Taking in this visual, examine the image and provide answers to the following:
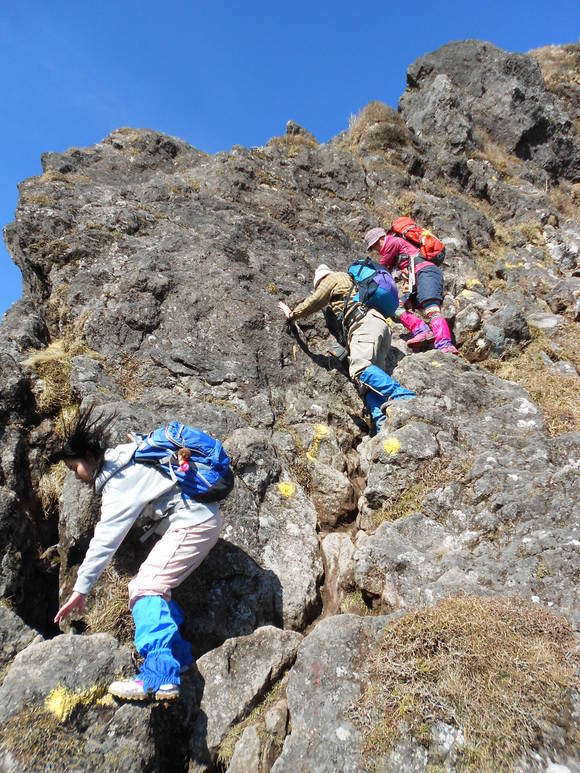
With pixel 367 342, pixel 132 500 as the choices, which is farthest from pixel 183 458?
pixel 367 342

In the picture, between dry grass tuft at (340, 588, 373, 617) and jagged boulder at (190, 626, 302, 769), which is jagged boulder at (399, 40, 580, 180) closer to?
dry grass tuft at (340, 588, 373, 617)

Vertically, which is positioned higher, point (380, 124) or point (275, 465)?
point (380, 124)

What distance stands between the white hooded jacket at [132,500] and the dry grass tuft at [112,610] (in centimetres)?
57

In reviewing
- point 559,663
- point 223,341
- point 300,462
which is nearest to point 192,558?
point 300,462

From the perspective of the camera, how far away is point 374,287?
901 centimetres

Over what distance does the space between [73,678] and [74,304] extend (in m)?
6.64

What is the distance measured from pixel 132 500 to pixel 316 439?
3450 mm

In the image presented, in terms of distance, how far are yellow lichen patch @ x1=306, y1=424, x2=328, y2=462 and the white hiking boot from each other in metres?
3.90

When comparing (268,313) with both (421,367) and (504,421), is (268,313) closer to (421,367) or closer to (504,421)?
(421,367)

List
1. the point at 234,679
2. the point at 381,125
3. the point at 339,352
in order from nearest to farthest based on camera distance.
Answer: the point at 234,679 < the point at 339,352 < the point at 381,125

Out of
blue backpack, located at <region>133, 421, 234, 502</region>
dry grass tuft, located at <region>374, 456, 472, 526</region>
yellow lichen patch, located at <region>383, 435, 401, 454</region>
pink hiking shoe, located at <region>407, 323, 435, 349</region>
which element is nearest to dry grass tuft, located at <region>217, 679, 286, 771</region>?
blue backpack, located at <region>133, 421, 234, 502</region>

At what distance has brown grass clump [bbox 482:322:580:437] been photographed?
6613mm

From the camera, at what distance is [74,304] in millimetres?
8820

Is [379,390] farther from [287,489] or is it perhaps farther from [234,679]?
[234,679]
